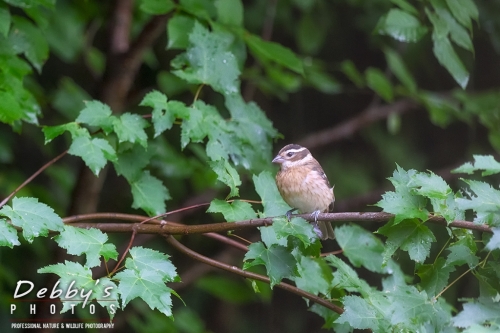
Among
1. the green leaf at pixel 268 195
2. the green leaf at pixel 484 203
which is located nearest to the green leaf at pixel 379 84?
the green leaf at pixel 268 195

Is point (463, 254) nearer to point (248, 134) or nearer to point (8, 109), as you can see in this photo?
point (248, 134)

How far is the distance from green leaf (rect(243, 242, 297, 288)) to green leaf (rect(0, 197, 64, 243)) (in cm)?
75

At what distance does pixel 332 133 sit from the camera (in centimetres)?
554

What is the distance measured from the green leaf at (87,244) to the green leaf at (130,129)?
574 millimetres

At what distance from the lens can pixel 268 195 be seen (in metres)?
2.87

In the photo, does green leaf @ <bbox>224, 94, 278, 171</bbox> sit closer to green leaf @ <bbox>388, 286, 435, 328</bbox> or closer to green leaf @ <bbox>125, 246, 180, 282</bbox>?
green leaf @ <bbox>125, 246, 180, 282</bbox>

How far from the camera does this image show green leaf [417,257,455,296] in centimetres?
242

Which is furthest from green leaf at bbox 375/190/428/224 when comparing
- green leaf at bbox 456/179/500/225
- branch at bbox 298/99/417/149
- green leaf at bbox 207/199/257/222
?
branch at bbox 298/99/417/149

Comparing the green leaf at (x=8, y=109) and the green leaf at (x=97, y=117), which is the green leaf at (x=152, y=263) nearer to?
the green leaf at (x=97, y=117)

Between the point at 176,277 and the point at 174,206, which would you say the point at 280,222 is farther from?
the point at 174,206

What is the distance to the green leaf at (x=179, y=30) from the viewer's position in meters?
3.36

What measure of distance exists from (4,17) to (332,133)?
3230mm

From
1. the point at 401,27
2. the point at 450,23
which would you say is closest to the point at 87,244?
the point at 401,27

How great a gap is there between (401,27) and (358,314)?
4.90ft
